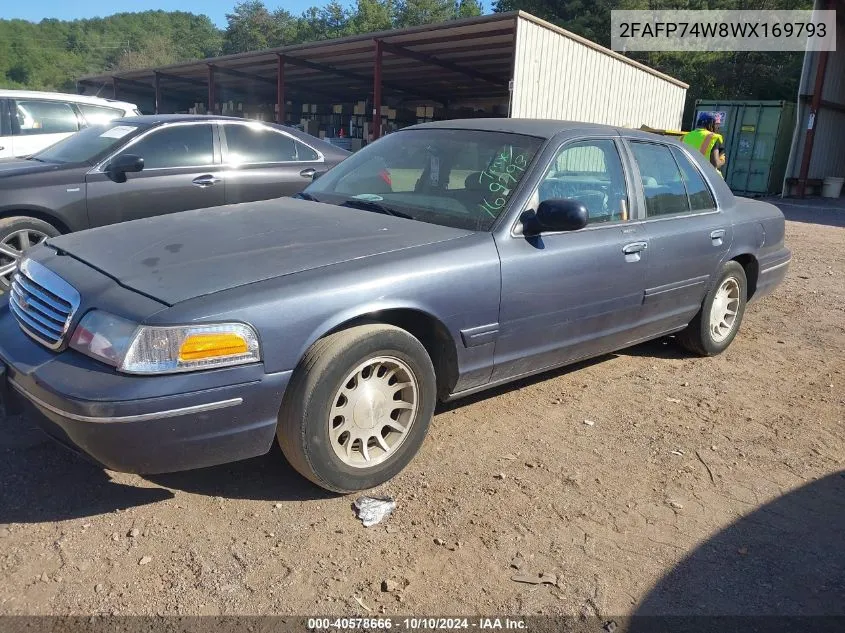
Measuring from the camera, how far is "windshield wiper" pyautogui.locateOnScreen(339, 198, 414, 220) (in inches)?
142

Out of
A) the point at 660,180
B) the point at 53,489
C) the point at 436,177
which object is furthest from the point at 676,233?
the point at 53,489

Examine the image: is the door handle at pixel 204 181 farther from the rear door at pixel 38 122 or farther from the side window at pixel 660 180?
the side window at pixel 660 180

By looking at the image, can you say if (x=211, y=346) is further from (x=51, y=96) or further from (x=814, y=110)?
(x=814, y=110)

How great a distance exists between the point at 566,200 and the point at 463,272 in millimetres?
655

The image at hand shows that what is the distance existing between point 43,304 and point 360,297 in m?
1.29

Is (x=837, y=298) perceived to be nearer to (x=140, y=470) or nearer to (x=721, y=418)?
(x=721, y=418)

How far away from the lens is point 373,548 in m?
2.60

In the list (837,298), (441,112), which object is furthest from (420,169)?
(441,112)

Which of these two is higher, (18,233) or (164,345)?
(164,345)

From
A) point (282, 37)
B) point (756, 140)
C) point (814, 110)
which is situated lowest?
point (756, 140)

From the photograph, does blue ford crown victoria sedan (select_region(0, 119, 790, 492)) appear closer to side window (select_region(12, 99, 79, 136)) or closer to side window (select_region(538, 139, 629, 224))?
side window (select_region(538, 139, 629, 224))

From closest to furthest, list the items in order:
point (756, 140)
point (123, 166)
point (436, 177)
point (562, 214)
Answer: point (562, 214)
point (436, 177)
point (123, 166)
point (756, 140)

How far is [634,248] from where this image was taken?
13.0 feet

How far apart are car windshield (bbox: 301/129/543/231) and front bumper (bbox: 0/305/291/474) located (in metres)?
1.39
